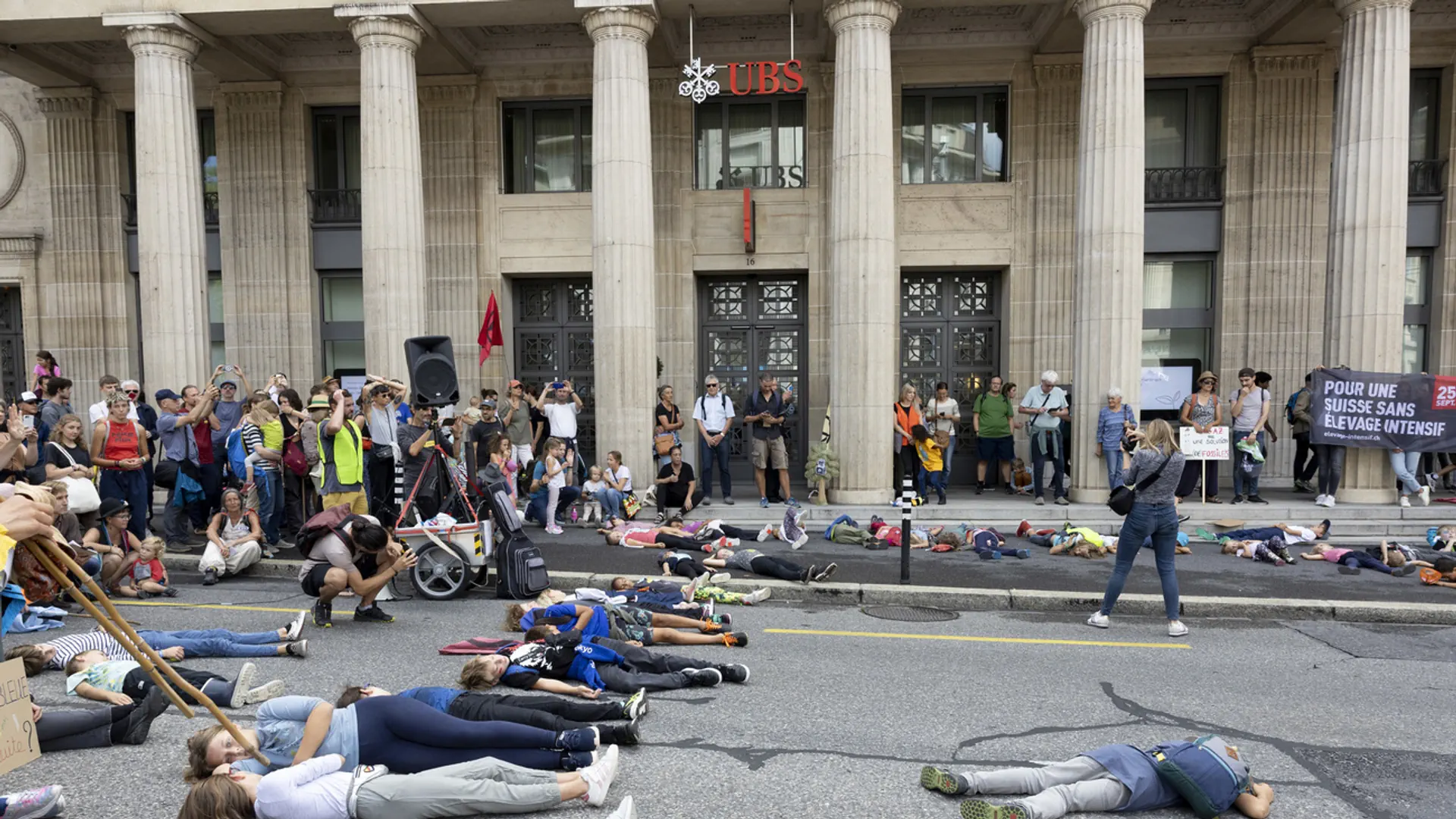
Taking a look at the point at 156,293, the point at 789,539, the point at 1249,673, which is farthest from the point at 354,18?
the point at 1249,673

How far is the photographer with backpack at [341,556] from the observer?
794cm

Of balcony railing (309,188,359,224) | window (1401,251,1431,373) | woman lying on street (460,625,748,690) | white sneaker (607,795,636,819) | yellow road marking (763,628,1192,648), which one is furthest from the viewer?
balcony railing (309,188,359,224)

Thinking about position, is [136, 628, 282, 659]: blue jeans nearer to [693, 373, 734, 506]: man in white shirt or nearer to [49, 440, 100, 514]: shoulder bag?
[49, 440, 100, 514]: shoulder bag

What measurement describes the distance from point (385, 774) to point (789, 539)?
7865 mm

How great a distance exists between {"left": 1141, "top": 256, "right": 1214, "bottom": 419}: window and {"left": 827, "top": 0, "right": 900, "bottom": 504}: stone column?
601cm

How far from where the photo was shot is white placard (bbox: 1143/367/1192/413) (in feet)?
55.4

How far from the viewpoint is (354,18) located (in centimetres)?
1418

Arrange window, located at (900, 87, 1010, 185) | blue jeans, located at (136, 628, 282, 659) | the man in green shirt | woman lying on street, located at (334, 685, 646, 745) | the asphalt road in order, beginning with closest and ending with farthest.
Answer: the asphalt road < woman lying on street, located at (334, 685, 646, 745) < blue jeans, located at (136, 628, 282, 659) < the man in green shirt < window, located at (900, 87, 1010, 185)

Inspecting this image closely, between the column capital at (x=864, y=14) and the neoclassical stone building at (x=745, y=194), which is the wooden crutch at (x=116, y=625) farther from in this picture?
the column capital at (x=864, y=14)

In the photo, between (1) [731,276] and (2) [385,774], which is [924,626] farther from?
(1) [731,276]

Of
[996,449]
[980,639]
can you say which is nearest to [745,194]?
[996,449]

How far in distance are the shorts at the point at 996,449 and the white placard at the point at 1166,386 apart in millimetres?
3234

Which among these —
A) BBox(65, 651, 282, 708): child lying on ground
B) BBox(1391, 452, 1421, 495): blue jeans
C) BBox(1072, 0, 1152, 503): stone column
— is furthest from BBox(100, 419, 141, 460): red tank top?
BBox(1391, 452, 1421, 495): blue jeans

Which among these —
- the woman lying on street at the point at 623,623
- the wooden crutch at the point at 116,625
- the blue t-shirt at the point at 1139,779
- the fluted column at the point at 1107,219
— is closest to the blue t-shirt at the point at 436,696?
the wooden crutch at the point at 116,625
